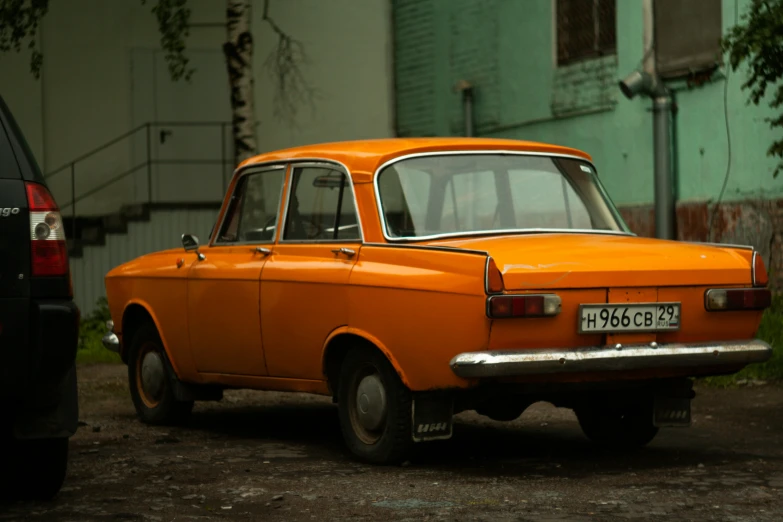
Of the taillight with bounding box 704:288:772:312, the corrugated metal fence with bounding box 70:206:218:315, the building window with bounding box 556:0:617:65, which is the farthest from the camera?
the corrugated metal fence with bounding box 70:206:218:315

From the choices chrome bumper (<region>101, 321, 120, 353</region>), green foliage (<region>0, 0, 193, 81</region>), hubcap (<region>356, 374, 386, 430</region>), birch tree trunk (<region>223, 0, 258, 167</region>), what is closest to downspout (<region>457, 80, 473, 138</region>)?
birch tree trunk (<region>223, 0, 258, 167</region>)

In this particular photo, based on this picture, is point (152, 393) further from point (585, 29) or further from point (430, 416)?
point (585, 29)

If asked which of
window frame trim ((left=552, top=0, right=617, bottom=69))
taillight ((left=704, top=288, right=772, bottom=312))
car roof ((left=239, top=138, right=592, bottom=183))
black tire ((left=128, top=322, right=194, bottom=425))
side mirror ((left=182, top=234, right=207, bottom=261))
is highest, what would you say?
window frame trim ((left=552, top=0, right=617, bottom=69))

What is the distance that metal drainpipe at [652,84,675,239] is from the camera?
15.4 meters

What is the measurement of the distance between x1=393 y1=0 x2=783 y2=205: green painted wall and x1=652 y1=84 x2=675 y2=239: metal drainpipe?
6.0 inches

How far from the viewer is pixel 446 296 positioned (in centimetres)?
636

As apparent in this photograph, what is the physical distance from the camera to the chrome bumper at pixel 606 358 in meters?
6.22

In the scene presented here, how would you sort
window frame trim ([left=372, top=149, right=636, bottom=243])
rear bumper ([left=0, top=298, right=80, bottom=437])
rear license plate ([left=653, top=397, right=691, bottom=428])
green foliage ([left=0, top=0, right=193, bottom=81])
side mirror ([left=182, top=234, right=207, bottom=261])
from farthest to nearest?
green foliage ([left=0, top=0, right=193, bottom=81])
side mirror ([left=182, top=234, right=207, bottom=261])
rear license plate ([left=653, top=397, right=691, bottom=428])
window frame trim ([left=372, top=149, right=636, bottom=243])
rear bumper ([left=0, top=298, right=80, bottom=437])

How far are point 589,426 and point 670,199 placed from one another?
7887 mm

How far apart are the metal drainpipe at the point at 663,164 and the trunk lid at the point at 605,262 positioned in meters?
8.39

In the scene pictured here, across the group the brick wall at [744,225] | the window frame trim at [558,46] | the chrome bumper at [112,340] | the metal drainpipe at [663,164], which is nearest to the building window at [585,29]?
the window frame trim at [558,46]

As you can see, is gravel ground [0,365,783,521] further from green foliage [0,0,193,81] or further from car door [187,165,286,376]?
green foliage [0,0,193,81]

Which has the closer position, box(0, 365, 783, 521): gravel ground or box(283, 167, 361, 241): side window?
box(0, 365, 783, 521): gravel ground

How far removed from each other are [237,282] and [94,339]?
31.7 feet
